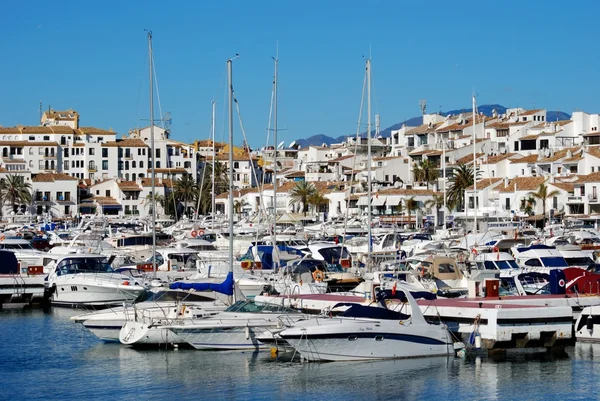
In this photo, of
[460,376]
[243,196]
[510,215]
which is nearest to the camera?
[460,376]

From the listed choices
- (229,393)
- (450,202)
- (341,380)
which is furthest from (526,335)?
(450,202)

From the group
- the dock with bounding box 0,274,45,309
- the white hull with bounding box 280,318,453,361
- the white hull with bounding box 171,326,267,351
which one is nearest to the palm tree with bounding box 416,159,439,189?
the dock with bounding box 0,274,45,309

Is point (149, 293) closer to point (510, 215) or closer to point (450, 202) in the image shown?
point (510, 215)

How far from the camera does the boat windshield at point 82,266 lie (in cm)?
4100

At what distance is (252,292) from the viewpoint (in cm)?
3928

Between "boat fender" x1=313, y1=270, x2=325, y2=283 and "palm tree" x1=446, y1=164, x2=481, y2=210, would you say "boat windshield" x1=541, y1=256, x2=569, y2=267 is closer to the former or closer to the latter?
"boat fender" x1=313, y1=270, x2=325, y2=283

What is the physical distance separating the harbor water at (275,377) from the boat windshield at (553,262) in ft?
45.0

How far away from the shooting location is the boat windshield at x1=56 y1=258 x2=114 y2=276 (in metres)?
41.0

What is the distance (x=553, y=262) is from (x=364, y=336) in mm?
18287

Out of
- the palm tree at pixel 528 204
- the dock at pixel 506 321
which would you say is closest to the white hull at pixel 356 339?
the dock at pixel 506 321

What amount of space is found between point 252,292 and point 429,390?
15019 mm

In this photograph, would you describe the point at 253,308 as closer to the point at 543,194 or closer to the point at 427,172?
the point at 543,194

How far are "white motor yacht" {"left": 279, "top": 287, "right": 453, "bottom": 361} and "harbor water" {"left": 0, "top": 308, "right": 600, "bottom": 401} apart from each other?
0.97 ft

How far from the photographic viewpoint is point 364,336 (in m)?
27.1
